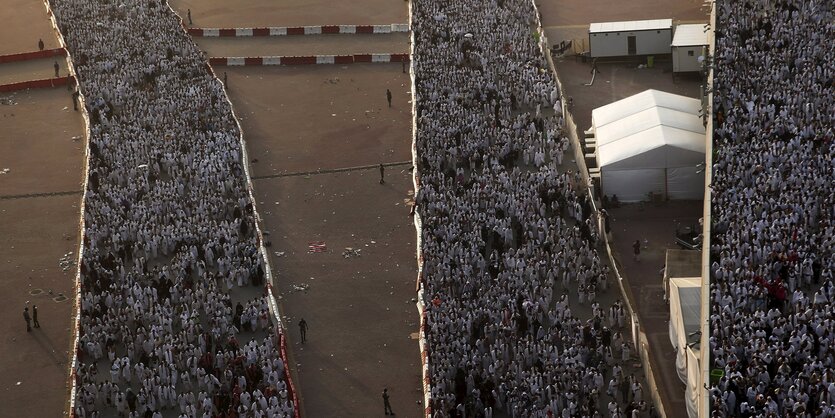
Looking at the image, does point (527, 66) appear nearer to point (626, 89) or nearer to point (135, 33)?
point (626, 89)

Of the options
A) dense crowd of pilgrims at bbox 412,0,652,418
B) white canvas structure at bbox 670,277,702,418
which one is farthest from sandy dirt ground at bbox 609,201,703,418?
dense crowd of pilgrims at bbox 412,0,652,418

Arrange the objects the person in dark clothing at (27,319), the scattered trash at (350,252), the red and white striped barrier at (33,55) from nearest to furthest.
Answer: the person in dark clothing at (27,319) → the scattered trash at (350,252) → the red and white striped barrier at (33,55)

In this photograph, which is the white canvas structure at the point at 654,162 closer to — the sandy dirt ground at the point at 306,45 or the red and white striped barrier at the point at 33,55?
the sandy dirt ground at the point at 306,45

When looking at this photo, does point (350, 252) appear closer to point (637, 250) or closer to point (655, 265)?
point (637, 250)

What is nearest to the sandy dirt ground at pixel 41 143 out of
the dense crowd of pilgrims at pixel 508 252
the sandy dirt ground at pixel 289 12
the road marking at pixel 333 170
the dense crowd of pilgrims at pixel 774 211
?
the road marking at pixel 333 170

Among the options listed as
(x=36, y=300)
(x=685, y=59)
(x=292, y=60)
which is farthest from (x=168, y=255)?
(x=685, y=59)
